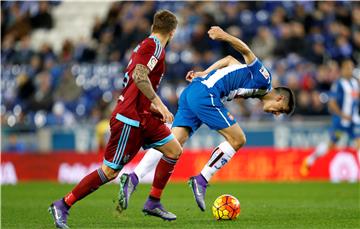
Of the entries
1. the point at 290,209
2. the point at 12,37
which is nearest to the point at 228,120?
the point at 290,209

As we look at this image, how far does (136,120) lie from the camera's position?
8742 mm

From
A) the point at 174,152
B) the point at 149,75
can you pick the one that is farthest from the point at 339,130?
the point at 149,75

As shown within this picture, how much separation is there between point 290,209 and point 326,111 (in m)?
9.43

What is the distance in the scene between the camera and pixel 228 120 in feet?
33.1

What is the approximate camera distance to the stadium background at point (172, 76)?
19625 mm

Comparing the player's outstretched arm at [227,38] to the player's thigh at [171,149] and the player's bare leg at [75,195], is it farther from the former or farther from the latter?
the player's bare leg at [75,195]

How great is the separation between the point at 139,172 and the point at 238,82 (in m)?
1.70

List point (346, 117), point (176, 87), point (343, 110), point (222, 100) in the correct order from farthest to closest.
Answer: point (176, 87) < point (343, 110) < point (346, 117) < point (222, 100)

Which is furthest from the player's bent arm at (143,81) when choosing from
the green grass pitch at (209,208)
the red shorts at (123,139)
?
the green grass pitch at (209,208)

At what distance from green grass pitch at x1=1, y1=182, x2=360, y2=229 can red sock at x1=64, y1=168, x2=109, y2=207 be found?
481 millimetres

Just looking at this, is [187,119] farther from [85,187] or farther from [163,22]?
[85,187]

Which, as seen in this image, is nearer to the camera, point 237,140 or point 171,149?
point 171,149

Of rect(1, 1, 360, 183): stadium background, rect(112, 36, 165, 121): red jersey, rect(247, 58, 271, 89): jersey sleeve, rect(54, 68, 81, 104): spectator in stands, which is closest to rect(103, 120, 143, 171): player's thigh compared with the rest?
rect(112, 36, 165, 121): red jersey

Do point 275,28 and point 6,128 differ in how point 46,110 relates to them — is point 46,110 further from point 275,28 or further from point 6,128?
point 275,28
